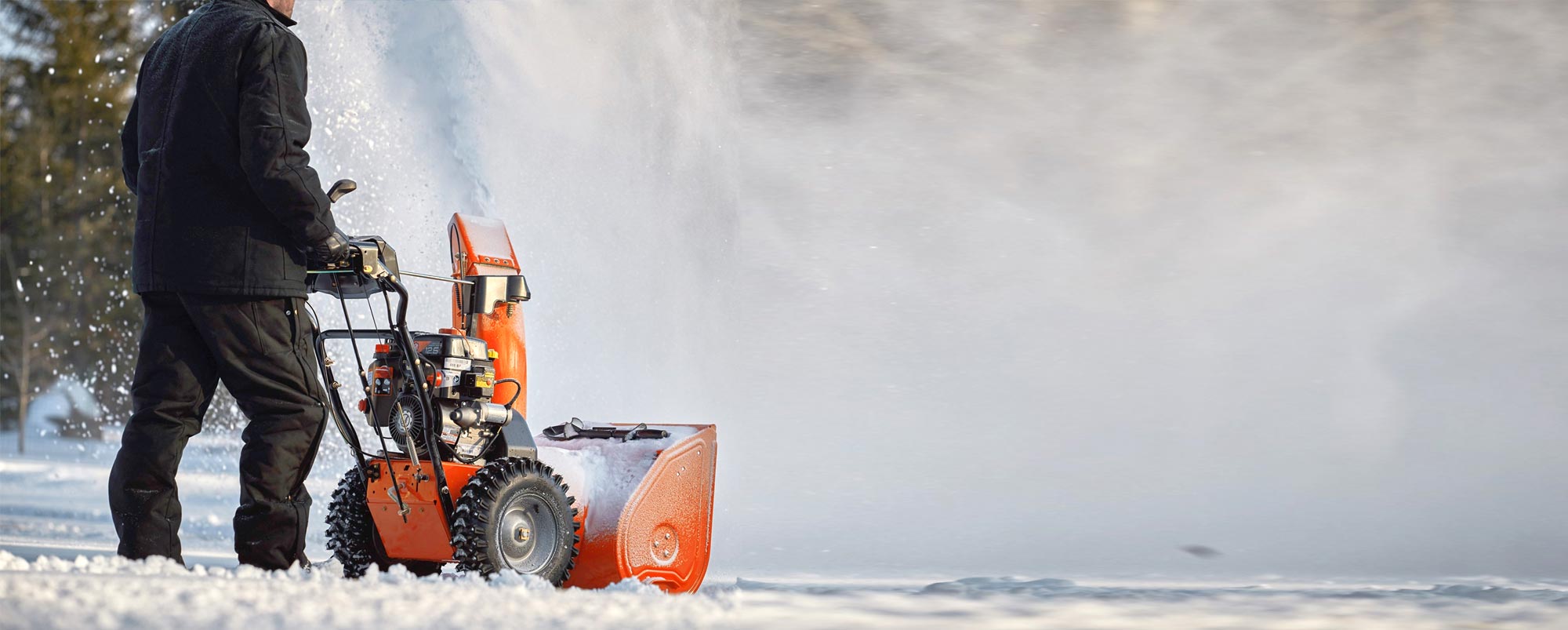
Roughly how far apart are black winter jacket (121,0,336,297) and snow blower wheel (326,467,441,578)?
1.40 feet

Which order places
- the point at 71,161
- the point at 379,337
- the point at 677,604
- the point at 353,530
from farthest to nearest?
the point at 71,161
the point at 353,530
the point at 379,337
the point at 677,604

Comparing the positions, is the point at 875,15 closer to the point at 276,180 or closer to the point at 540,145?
the point at 540,145

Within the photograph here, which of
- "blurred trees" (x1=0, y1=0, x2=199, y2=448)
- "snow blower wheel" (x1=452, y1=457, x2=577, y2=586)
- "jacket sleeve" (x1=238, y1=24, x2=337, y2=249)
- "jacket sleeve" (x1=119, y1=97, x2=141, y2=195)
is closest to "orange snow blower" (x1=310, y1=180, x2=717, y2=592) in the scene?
"snow blower wheel" (x1=452, y1=457, x2=577, y2=586)

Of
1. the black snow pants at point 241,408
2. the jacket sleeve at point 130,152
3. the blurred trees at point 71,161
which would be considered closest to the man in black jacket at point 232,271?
the black snow pants at point 241,408

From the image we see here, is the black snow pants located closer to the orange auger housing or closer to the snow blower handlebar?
the snow blower handlebar

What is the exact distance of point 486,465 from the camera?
7.06ft

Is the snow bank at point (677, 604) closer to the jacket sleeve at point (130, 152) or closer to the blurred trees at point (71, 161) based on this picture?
the jacket sleeve at point (130, 152)

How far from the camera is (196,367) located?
2102 millimetres

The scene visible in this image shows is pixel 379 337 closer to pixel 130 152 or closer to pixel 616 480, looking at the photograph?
pixel 616 480

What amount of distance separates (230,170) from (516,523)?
0.81 meters

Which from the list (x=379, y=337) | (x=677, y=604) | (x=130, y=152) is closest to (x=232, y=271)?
(x=379, y=337)

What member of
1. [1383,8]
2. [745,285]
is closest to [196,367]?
[745,285]

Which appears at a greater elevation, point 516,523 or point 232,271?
point 232,271

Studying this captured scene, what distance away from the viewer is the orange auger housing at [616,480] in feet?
7.69
